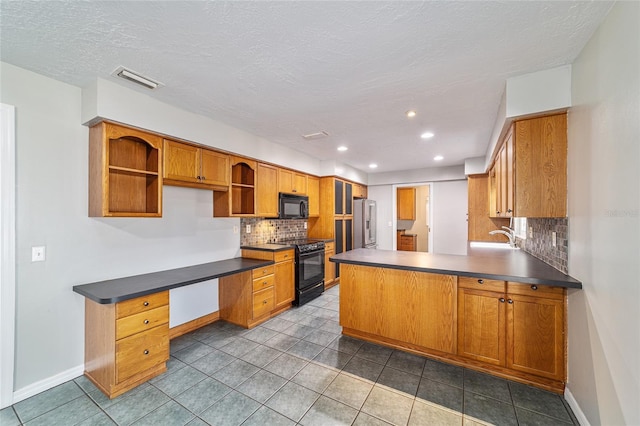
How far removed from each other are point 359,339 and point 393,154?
3123 mm

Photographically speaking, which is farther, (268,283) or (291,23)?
(268,283)

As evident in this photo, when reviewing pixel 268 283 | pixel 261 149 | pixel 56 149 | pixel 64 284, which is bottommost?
pixel 268 283

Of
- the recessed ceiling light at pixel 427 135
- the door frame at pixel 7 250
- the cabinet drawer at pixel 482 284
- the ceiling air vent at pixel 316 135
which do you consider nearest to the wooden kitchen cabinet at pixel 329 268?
the ceiling air vent at pixel 316 135

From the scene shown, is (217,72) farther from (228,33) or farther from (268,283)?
(268,283)

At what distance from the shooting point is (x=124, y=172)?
2531 mm

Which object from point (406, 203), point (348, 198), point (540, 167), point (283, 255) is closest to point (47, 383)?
point (283, 255)

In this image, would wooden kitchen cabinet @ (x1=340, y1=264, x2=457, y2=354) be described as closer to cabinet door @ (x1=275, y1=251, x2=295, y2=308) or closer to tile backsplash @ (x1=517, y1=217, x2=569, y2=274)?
tile backsplash @ (x1=517, y1=217, x2=569, y2=274)

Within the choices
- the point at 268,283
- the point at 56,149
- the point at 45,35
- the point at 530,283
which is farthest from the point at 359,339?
the point at 45,35

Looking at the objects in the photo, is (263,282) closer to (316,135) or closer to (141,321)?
(141,321)

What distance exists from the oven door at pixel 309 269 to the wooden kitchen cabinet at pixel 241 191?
1105 millimetres

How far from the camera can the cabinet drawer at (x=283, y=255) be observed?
3.65 m

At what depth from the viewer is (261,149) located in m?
3.70

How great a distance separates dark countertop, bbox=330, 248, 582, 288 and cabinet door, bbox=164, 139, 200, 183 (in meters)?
1.88

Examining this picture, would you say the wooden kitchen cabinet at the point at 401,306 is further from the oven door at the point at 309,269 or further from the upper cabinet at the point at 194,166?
the upper cabinet at the point at 194,166
